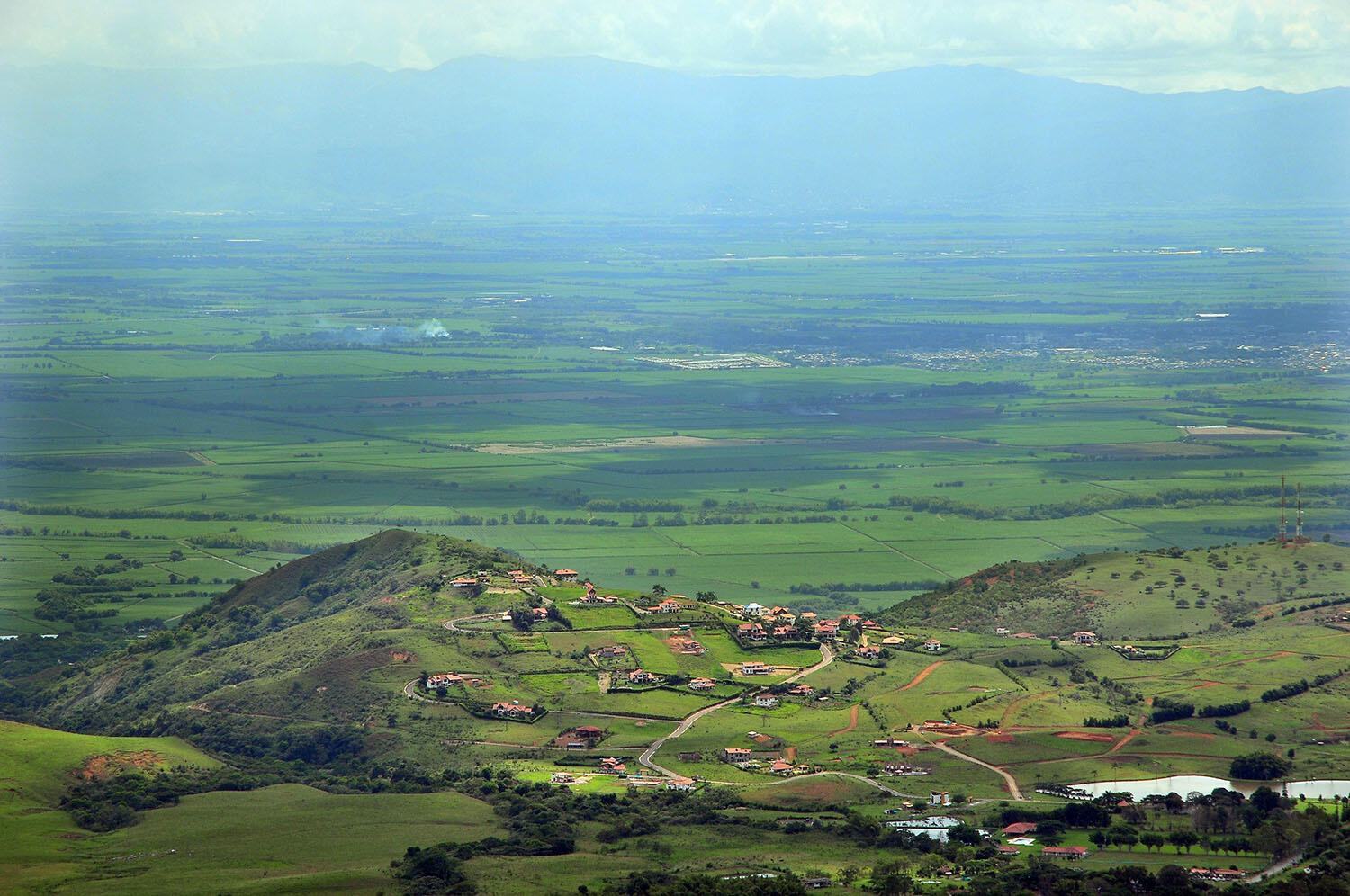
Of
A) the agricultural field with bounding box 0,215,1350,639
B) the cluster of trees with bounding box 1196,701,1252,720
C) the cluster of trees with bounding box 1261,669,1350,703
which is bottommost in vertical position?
the agricultural field with bounding box 0,215,1350,639

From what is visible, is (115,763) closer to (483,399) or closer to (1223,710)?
(1223,710)

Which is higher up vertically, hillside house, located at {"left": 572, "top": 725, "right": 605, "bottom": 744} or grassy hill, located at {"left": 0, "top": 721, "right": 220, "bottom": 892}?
hillside house, located at {"left": 572, "top": 725, "right": 605, "bottom": 744}

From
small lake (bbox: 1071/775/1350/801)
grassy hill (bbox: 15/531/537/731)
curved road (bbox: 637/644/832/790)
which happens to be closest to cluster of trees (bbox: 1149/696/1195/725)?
small lake (bbox: 1071/775/1350/801)

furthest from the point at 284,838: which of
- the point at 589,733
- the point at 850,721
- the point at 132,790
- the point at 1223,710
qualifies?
the point at 1223,710

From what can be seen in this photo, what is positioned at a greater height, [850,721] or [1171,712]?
[1171,712]

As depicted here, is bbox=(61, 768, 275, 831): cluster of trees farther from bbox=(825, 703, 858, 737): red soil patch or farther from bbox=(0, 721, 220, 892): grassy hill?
bbox=(825, 703, 858, 737): red soil patch

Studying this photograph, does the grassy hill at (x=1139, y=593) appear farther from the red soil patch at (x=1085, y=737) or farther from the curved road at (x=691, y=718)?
the red soil patch at (x=1085, y=737)
